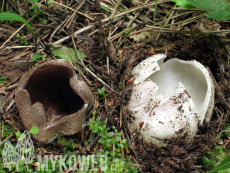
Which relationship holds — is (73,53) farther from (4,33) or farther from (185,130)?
(185,130)

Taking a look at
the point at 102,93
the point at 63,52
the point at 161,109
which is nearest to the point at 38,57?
the point at 63,52

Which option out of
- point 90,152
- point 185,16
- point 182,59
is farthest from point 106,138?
point 185,16

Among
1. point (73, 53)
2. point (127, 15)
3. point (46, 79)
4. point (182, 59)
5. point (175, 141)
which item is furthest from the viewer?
point (127, 15)

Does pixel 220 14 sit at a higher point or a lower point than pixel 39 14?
lower

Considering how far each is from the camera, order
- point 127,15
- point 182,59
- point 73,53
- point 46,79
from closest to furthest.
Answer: point 46,79, point 73,53, point 182,59, point 127,15

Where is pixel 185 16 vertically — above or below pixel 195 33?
above

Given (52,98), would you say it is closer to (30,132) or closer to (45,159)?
(30,132)

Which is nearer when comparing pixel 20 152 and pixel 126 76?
pixel 20 152

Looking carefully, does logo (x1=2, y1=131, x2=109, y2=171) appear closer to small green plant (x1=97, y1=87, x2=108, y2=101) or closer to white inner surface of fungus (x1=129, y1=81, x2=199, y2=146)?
white inner surface of fungus (x1=129, y1=81, x2=199, y2=146)
